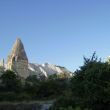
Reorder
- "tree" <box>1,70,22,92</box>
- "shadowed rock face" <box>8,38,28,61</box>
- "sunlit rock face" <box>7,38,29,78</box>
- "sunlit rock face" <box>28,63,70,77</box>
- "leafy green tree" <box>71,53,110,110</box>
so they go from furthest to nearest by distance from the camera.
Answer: "sunlit rock face" <box>28,63,70,77</box>, "shadowed rock face" <box>8,38,28,61</box>, "sunlit rock face" <box>7,38,29,78</box>, "tree" <box>1,70,22,92</box>, "leafy green tree" <box>71,53,110,110</box>

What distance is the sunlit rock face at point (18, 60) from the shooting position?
4520 inches

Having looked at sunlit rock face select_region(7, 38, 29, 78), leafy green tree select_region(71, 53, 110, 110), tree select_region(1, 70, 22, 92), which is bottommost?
leafy green tree select_region(71, 53, 110, 110)

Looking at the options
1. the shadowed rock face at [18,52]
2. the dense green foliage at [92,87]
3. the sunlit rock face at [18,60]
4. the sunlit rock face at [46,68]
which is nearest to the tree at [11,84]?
the dense green foliage at [92,87]

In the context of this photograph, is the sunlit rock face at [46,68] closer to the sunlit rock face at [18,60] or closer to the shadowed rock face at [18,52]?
the shadowed rock face at [18,52]

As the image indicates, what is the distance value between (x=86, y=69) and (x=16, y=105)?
33.1 ft

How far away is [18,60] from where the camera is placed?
4604 inches

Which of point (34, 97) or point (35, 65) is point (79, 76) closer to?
point (34, 97)

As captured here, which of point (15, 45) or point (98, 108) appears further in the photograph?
point (15, 45)

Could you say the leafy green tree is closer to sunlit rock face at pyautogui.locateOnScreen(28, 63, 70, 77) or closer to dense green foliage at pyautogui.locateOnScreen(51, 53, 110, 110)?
dense green foliage at pyautogui.locateOnScreen(51, 53, 110, 110)

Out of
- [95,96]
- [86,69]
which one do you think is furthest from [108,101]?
[86,69]

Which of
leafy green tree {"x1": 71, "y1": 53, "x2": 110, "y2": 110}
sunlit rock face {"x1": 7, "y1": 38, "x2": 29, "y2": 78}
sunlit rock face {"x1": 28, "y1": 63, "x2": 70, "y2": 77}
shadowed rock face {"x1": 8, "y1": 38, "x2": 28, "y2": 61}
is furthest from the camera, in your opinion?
sunlit rock face {"x1": 28, "y1": 63, "x2": 70, "y2": 77}

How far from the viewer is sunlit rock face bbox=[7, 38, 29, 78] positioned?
114812 mm

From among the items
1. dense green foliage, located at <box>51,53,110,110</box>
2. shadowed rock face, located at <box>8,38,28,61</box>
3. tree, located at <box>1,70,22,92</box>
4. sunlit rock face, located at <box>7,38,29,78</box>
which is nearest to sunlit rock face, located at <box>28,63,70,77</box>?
shadowed rock face, located at <box>8,38,28,61</box>

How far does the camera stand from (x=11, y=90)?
5750cm
